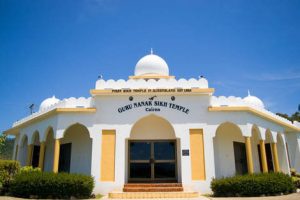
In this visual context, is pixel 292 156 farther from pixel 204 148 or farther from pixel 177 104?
pixel 177 104

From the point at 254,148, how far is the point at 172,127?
657cm

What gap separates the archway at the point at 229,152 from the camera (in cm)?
1486

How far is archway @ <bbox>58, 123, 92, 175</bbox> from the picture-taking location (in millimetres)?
14941

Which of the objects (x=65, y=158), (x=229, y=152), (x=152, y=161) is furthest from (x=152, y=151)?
(x=65, y=158)

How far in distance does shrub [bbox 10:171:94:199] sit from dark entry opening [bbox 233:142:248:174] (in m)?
8.87

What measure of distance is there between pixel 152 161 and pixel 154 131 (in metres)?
1.73

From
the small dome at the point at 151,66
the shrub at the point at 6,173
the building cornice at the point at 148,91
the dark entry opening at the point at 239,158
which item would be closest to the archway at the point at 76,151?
the building cornice at the point at 148,91

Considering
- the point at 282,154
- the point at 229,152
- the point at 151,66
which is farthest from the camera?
the point at 151,66

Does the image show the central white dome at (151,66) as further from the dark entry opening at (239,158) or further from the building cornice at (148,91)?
the dark entry opening at (239,158)

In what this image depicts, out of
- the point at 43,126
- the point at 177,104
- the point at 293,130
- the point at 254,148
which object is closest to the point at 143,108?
the point at 177,104

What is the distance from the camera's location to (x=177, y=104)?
1433cm

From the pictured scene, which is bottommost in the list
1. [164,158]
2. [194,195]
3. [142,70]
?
[194,195]

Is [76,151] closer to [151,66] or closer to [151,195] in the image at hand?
[151,195]

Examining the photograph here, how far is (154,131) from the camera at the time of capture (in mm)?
15125
